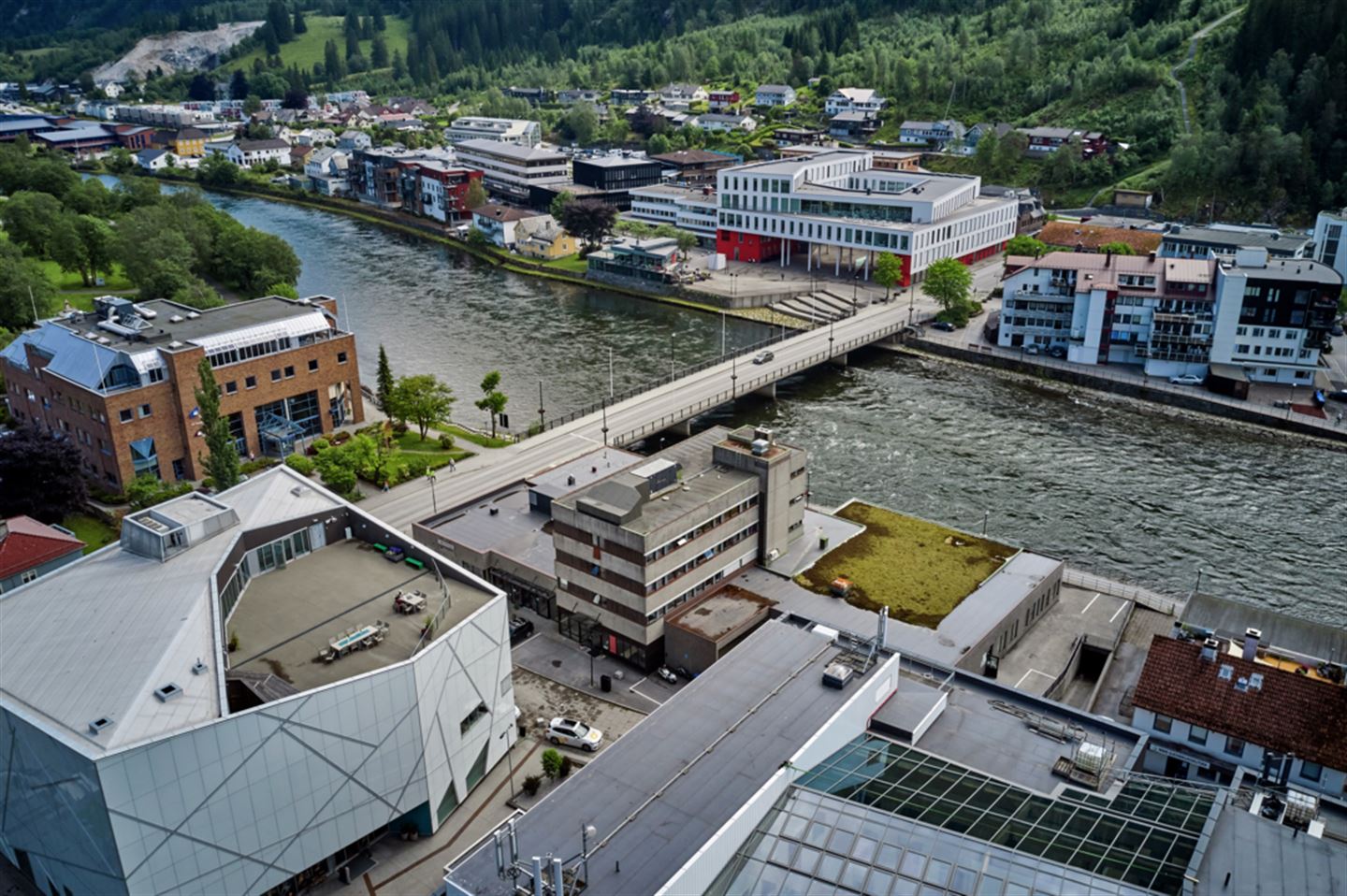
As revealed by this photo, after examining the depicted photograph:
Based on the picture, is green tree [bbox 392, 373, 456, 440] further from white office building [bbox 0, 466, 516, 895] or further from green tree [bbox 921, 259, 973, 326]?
green tree [bbox 921, 259, 973, 326]

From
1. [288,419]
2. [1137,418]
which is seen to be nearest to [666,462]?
[288,419]

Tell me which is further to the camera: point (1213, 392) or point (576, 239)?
point (576, 239)

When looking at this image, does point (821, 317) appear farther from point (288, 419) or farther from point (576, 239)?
point (288, 419)

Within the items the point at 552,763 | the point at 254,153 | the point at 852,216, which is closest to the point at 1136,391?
the point at 852,216

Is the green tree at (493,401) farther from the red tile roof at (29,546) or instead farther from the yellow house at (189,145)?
the yellow house at (189,145)

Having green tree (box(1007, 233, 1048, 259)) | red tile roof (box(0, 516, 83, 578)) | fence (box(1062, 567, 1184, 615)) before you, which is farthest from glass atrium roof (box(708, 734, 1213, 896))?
green tree (box(1007, 233, 1048, 259))

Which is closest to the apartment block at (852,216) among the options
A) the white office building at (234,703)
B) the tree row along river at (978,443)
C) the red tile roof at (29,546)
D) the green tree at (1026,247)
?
the green tree at (1026,247)
